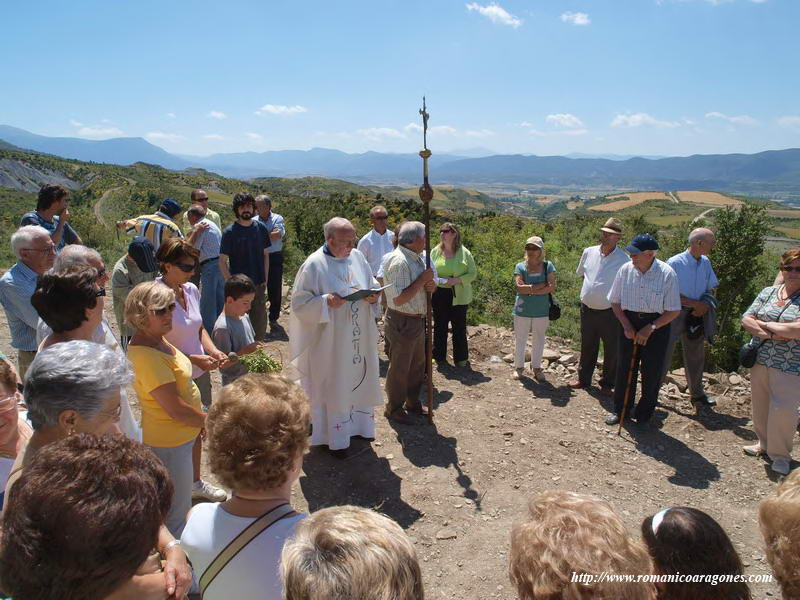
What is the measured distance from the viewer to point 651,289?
15.6 feet

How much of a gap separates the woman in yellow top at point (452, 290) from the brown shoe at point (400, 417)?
170 cm

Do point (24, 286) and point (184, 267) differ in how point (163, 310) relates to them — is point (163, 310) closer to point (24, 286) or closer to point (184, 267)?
point (184, 267)

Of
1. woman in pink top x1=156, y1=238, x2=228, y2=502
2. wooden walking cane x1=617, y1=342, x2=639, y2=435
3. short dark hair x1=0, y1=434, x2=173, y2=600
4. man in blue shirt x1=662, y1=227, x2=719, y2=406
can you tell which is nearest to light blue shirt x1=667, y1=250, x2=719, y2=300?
man in blue shirt x1=662, y1=227, x2=719, y2=406

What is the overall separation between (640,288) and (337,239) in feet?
9.51

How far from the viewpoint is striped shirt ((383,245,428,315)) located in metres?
4.68

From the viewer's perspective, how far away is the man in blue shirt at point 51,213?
5289 mm

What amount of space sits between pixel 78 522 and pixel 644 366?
500cm

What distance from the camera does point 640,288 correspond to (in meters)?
4.81

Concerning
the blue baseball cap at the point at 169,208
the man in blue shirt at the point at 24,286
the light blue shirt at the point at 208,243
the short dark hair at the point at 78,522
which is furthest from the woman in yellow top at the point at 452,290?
the short dark hair at the point at 78,522

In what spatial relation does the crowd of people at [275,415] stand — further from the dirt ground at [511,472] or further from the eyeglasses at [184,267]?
the dirt ground at [511,472]

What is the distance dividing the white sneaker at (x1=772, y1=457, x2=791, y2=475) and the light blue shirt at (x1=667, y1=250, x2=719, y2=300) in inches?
66.8

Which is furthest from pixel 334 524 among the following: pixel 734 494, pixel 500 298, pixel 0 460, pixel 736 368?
pixel 500 298

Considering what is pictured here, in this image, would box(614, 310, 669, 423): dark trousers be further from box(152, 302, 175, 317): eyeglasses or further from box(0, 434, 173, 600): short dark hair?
box(0, 434, 173, 600): short dark hair

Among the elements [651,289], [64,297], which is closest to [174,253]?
[64,297]
